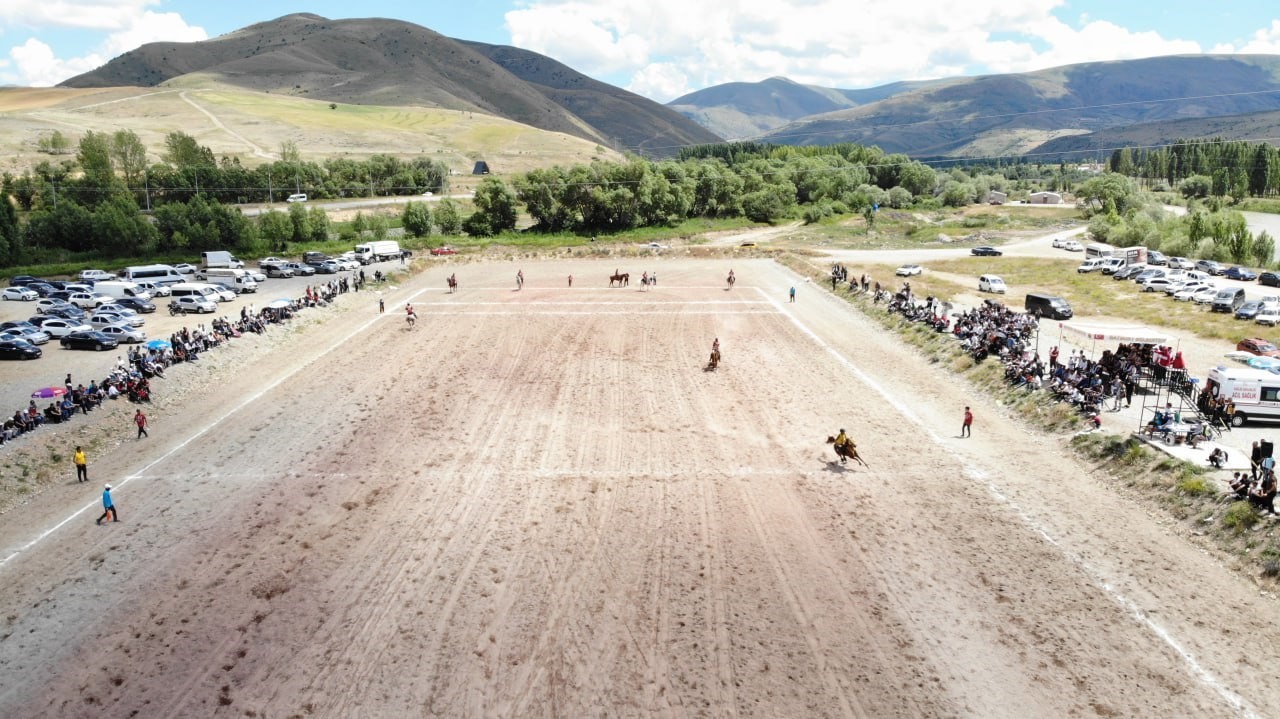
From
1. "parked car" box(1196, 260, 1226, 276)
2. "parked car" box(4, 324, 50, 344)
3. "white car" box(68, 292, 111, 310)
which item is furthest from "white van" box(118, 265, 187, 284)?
"parked car" box(1196, 260, 1226, 276)

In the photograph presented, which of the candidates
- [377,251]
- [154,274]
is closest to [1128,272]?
[377,251]

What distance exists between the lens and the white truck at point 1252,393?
22859 millimetres

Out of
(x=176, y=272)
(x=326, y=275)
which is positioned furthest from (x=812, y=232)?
(x=176, y=272)

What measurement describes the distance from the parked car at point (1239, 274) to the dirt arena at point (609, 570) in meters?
42.2

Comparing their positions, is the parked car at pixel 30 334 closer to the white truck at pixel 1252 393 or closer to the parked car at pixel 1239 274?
the white truck at pixel 1252 393

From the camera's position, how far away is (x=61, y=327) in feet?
122

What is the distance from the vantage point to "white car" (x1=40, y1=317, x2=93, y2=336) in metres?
36.6

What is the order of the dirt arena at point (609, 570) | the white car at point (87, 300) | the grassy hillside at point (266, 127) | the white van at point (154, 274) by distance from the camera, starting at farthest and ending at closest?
1. the grassy hillside at point (266, 127)
2. the white van at point (154, 274)
3. the white car at point (87, 300)
4. the dirt arena at point (609, 570)

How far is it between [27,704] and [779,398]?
74.2ft

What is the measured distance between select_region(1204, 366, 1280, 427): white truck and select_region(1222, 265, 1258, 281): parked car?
40782mm

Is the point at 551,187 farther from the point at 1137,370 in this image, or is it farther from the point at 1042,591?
the point at 1042,591

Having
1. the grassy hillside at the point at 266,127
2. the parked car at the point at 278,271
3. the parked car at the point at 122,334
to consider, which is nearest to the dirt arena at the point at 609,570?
the parked car at the point at 122,334

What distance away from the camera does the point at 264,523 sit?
19.0 meters

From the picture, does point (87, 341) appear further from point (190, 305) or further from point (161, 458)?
point (161, 458)
